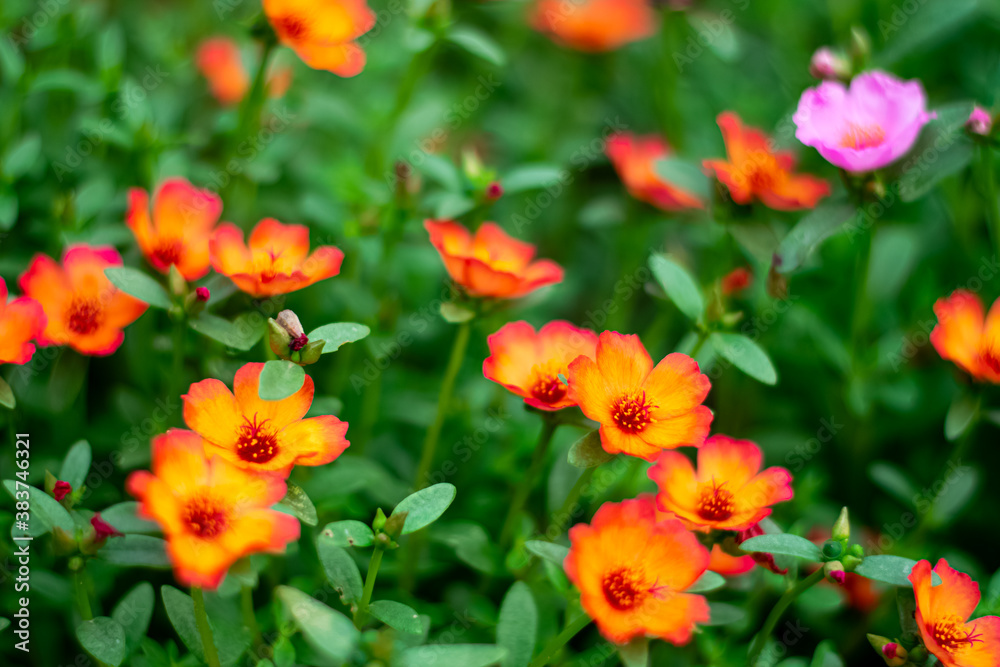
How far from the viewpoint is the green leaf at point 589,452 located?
1187 mm

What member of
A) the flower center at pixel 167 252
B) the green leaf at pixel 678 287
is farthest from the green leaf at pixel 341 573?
the green leaf at pixel 678 287

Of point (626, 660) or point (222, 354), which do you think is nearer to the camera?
point (626, 660)

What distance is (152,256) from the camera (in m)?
1.40

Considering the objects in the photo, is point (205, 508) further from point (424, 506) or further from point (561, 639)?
point (561, 639)

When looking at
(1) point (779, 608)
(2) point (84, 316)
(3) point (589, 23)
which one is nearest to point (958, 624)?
(1) point (779, 608)

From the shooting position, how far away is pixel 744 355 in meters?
1.40

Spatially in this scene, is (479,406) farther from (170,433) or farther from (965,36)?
(965,36)

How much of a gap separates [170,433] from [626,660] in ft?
2.24

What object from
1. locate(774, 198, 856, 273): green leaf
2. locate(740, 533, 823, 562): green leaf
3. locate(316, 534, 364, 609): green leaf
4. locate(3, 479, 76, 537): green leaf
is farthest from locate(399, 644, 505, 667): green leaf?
locate(774, 198, 856, 273): green leaf

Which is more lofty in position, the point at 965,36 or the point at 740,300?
the point at 965,36

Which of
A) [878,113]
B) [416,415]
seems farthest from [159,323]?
[878,113]

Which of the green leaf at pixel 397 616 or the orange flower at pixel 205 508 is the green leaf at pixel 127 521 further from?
the green leaf at pixel 397 616

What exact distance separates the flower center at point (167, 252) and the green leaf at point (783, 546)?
1.02 meters

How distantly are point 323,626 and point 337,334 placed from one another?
0.41 m
